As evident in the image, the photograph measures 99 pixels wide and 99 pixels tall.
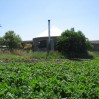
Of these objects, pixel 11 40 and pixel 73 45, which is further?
pixel 11 40

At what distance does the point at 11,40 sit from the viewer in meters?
50.6

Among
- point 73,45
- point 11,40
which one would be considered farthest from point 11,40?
point 73,45

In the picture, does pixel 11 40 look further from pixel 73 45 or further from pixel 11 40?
pixel 73 45

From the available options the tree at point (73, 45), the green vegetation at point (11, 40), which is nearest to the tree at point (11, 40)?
the green vegetation at point (11, 40)

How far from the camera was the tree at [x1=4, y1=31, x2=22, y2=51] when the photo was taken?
50156 mm

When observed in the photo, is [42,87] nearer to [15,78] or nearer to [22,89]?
[22,89]

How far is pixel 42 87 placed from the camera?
6.98m

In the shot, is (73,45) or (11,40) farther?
(11,40)

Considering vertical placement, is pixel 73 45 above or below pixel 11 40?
below

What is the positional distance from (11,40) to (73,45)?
19225 mm

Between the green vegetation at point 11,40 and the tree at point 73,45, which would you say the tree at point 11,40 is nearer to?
the green vegetation at point 11,40

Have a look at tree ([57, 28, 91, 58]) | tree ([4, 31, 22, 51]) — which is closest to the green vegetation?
tree ([4, 31, 22, 51])

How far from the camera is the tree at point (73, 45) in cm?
3328

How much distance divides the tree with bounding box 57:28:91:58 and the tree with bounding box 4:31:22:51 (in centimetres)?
1701
